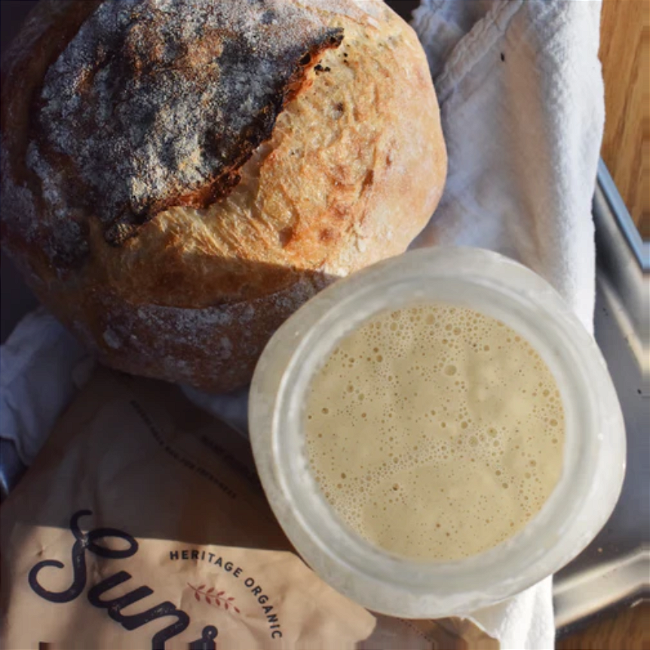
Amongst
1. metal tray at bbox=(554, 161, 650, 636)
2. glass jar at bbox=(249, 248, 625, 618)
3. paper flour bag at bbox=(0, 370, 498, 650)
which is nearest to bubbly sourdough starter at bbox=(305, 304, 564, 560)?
glass jar at bbox=(249, 248, 625, 618)

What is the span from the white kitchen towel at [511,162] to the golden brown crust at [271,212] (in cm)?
15

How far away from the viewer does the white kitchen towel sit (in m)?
0.83

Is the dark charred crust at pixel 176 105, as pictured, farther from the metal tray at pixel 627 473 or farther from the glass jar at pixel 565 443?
the metal tray at pixel 627 473

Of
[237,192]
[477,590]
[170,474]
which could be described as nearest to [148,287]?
[237,192]

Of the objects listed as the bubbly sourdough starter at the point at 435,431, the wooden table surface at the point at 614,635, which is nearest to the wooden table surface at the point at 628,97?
the bubbly sourdough starter at the point at 435,431

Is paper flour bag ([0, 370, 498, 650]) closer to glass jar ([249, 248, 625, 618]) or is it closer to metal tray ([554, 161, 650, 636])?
glass jar ([249, 248, 625, 618])

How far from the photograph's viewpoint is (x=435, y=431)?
2.11 ft

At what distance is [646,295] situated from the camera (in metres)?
0.98

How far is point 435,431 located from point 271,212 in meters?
0.24

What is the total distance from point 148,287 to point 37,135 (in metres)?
0.18

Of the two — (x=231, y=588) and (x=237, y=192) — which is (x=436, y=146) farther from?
(x=231, y=588)

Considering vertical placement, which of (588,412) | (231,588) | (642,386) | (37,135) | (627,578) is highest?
(37,135)

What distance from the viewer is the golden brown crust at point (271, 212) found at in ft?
2.19

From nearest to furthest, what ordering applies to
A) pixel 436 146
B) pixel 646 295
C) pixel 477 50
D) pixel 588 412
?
pixel 588 412, pixel 436 146, pixel 477 50, pixel 646 295
